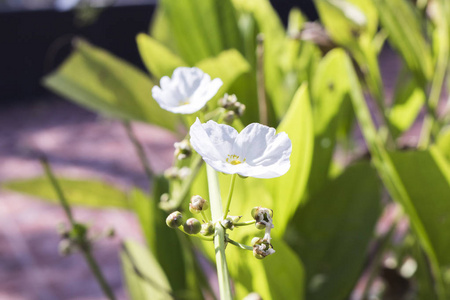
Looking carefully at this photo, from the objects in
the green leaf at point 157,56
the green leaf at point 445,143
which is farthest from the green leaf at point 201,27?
the green leaf at point 445,143

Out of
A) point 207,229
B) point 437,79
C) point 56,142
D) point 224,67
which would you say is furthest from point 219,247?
point 56,142

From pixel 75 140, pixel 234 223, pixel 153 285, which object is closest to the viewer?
pixel 234 223

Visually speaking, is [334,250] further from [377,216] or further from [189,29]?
[189,29]

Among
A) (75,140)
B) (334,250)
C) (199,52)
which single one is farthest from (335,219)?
(75,140)

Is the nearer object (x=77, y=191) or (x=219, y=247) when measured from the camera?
(x=219, y=247)

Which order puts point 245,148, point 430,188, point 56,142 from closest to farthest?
point 245,148
point 430,188
point 56,142

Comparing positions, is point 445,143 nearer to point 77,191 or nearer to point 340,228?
point 340,228

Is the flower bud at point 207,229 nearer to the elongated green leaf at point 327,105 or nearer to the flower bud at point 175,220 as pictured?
the flower bud at point 175,220
